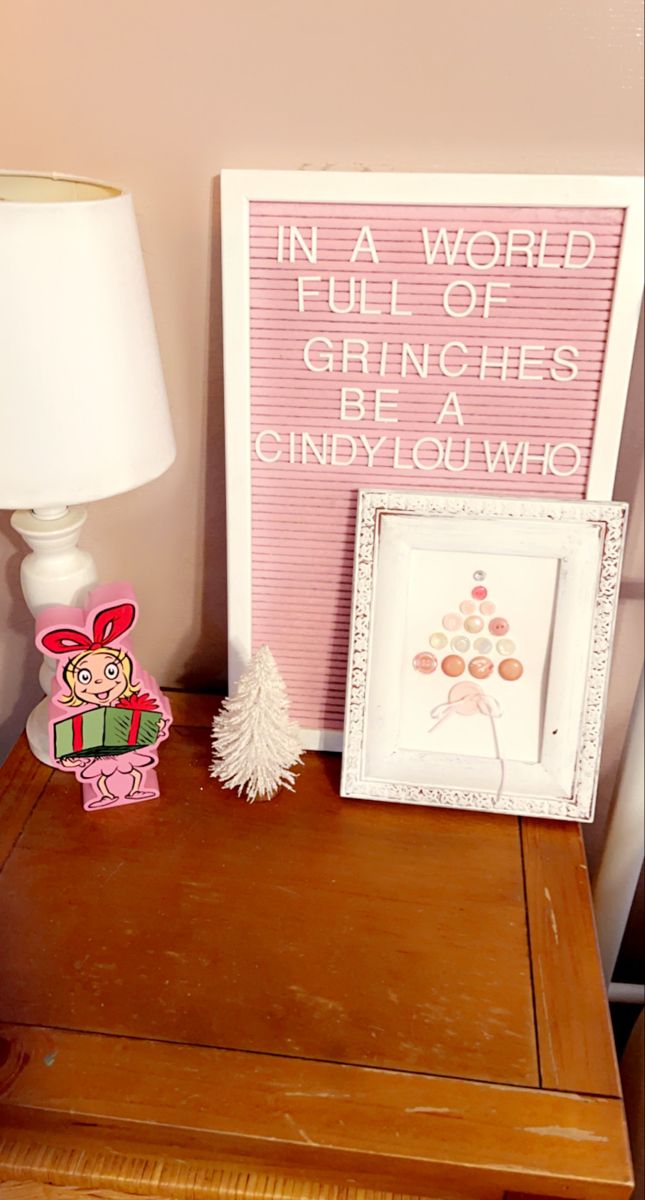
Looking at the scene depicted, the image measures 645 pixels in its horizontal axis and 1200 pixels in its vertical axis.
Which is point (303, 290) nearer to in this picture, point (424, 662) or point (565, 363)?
point (565, 363)

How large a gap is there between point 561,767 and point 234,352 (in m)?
0.52

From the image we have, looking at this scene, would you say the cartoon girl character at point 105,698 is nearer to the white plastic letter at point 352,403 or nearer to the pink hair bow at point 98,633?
the pink hair bow at point 98,633

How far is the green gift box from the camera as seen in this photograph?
0.90m

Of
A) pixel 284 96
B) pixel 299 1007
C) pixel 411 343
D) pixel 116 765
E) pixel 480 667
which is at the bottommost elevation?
pixel 299 1007

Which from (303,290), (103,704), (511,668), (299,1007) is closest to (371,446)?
(303,290)

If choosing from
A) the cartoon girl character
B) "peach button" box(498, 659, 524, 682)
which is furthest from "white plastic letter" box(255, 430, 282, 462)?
"peach button" box(498, 659, 524, 682)

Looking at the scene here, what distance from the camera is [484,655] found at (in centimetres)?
92

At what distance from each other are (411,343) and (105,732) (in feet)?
1.57

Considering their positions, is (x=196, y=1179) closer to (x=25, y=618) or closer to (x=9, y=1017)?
(x=9, y=1017)

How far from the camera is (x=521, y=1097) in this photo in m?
0.71

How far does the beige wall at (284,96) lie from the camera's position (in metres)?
0.78

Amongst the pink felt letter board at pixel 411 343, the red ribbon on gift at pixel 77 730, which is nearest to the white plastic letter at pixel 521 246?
the pink felt letter board at pixel 411 343

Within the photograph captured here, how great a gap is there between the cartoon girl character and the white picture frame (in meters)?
0.21

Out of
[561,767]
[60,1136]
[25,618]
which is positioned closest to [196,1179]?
[60,1136]
